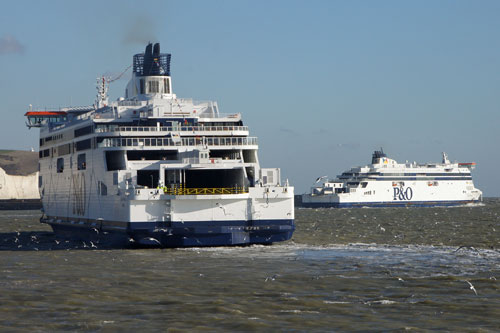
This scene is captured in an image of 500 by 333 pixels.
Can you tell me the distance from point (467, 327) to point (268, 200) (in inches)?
803

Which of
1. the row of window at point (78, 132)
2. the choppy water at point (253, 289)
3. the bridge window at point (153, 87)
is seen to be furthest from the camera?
the bridge window at point (153, 87)

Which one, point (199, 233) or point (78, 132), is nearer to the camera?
point (199, 233)

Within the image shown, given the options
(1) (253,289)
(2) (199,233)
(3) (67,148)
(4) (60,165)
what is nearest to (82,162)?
(3) (67,148)

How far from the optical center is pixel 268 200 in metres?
39.7

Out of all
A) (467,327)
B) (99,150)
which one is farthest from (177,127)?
(467,327)

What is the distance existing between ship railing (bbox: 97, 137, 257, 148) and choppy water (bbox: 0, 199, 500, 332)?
19.4 ft

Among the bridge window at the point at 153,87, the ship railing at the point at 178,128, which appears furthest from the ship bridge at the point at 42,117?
the ship railing at the point at 178,128

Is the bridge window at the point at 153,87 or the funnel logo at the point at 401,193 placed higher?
the bridge window at the point at 153,87

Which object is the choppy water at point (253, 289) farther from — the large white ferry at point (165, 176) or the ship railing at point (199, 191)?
the ship railing at point (199, 191)

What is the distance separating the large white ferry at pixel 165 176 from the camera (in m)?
38.5

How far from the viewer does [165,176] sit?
4122 centimetres

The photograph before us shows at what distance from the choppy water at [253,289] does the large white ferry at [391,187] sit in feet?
319

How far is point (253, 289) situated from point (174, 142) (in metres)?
17.8

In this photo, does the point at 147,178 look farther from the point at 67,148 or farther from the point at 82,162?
the point at 67,148
